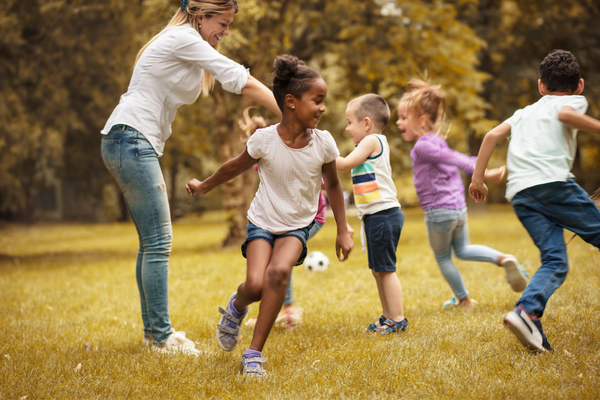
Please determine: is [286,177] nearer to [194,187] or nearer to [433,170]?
[194,187]

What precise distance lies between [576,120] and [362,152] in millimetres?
1474

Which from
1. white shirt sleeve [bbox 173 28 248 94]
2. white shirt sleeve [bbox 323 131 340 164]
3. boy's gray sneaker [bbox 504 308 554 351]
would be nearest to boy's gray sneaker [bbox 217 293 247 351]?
white shirt sleeve [bbox 323 131 340 164]

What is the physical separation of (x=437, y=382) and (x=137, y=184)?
2.25m

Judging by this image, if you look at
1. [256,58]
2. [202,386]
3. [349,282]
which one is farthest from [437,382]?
[256,58]

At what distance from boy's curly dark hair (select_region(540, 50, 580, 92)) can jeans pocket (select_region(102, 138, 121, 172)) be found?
282 centimetres

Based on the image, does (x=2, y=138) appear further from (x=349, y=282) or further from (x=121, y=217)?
(x=121, y=217)

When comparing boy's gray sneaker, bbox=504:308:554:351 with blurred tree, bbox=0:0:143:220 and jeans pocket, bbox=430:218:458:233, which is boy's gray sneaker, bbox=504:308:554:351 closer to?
jeans pocket, bbox=430:218:458:233

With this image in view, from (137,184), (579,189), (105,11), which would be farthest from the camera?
(105,11)

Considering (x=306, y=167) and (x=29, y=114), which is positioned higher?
(x=306, y=167)

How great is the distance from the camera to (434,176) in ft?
15.6

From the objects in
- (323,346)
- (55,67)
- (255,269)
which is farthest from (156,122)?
(55,67)

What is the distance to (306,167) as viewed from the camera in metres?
3.30

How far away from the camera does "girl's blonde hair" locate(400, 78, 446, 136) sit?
473 centimetres

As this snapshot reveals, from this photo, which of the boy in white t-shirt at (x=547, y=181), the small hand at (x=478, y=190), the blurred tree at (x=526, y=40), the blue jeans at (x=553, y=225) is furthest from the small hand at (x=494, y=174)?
the blurred tree at (x=526, y=40)
